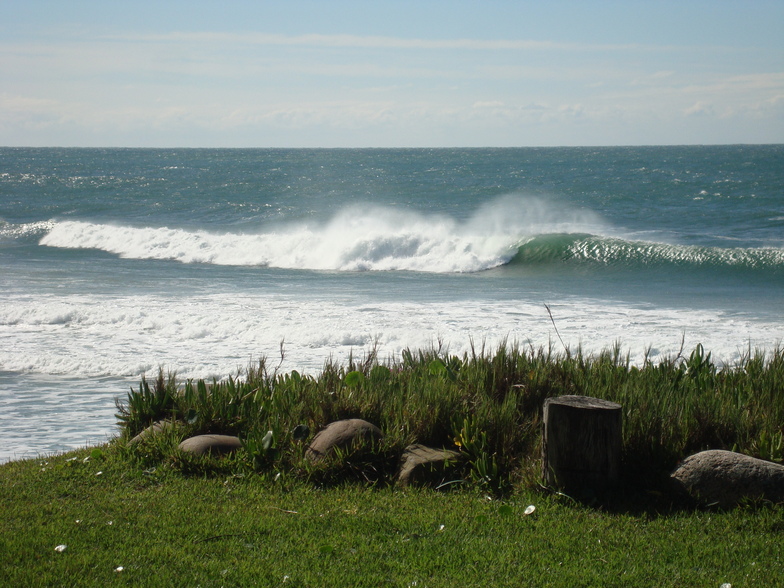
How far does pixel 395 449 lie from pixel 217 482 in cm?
125

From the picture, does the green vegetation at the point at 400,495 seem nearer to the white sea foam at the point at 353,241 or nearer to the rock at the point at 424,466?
the rock at the point at 424,466

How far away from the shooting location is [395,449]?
5574mm

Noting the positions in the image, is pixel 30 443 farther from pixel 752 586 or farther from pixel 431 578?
pixel 752 586

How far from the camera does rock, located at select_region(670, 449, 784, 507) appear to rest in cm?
469

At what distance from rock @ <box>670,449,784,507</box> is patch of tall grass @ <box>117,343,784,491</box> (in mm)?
259

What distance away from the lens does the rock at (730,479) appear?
4.69 m

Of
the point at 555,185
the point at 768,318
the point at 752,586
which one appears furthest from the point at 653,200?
the point at 752,586

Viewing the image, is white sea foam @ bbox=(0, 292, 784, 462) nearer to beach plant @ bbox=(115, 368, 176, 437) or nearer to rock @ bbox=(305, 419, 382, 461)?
beach plant @ bbox=(115, 368, 176, 437)

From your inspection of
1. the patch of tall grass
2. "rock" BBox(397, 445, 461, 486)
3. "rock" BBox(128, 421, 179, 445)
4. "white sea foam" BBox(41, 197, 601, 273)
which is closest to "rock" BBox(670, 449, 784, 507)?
the patch of tall grass

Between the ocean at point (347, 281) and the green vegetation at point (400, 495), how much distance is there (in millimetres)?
1014

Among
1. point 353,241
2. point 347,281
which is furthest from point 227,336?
point 353,241

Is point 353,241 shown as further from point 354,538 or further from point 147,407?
point 354,538

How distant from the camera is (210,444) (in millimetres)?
5742

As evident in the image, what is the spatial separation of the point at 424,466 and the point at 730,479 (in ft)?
6.31
